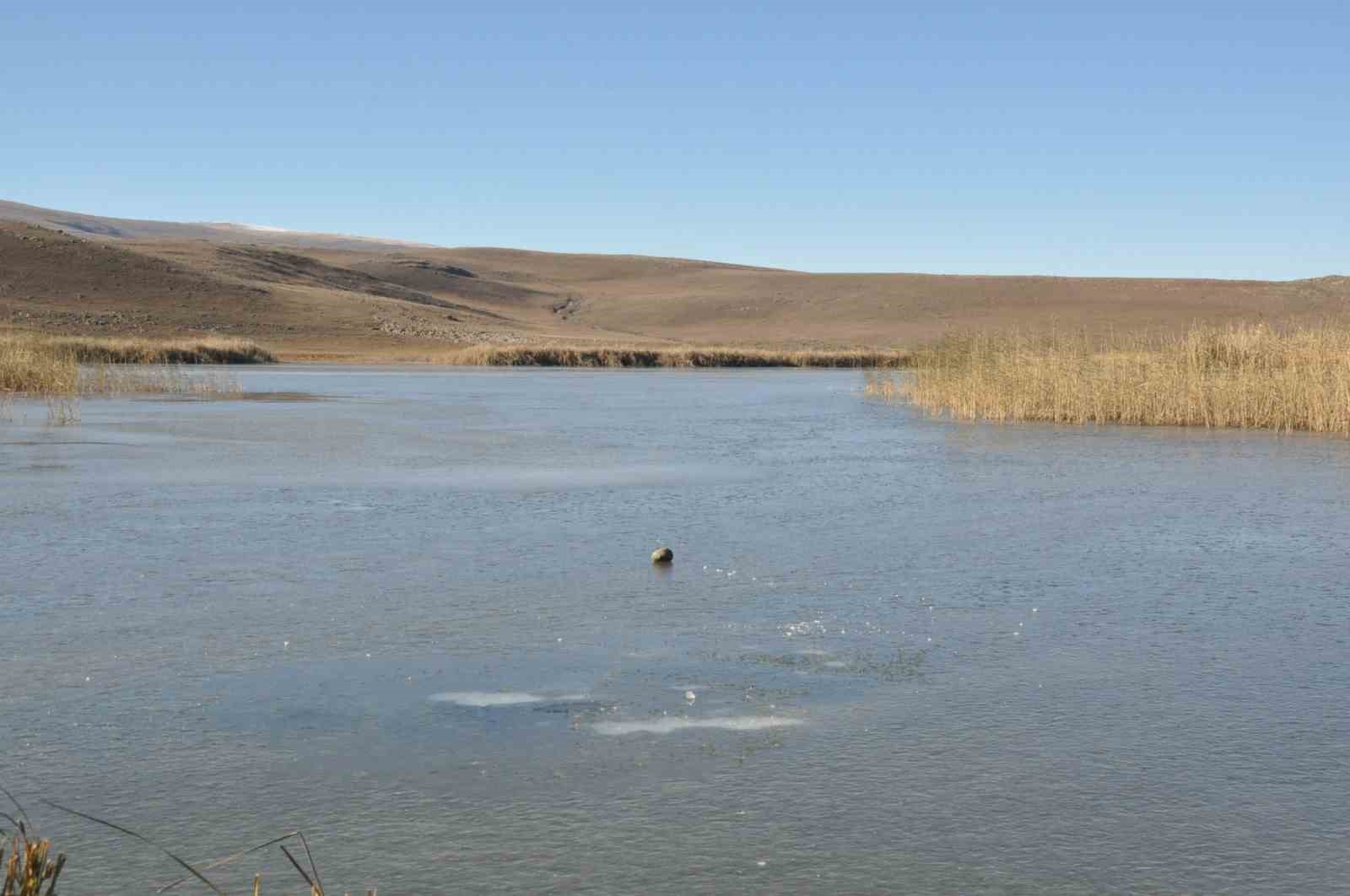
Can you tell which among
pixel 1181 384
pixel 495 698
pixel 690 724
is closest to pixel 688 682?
pixel 690 724

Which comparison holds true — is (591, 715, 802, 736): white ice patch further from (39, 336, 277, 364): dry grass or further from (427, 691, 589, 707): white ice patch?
(39, 336, 277, 364): dry grass

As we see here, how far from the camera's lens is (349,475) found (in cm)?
1312

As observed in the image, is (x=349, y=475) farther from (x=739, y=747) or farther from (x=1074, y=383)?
(x=1074, y=383)

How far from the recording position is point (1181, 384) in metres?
20.0

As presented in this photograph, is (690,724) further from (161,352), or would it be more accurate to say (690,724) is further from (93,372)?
(161,352)

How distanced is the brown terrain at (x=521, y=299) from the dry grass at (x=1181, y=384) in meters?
22.5

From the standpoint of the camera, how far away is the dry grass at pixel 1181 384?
18734 millimetres

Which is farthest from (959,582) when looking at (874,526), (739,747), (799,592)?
(739,747)

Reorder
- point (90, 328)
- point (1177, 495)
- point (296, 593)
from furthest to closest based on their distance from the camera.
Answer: point (90, 328) < point (1177, 495) < point (296, 593)

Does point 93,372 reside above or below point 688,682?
above

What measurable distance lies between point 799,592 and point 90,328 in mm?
56109

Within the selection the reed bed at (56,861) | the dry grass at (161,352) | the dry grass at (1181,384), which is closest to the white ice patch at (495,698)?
the reed bed at (56,861)

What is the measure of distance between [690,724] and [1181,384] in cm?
1638

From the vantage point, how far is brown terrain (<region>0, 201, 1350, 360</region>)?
64.1 meters
